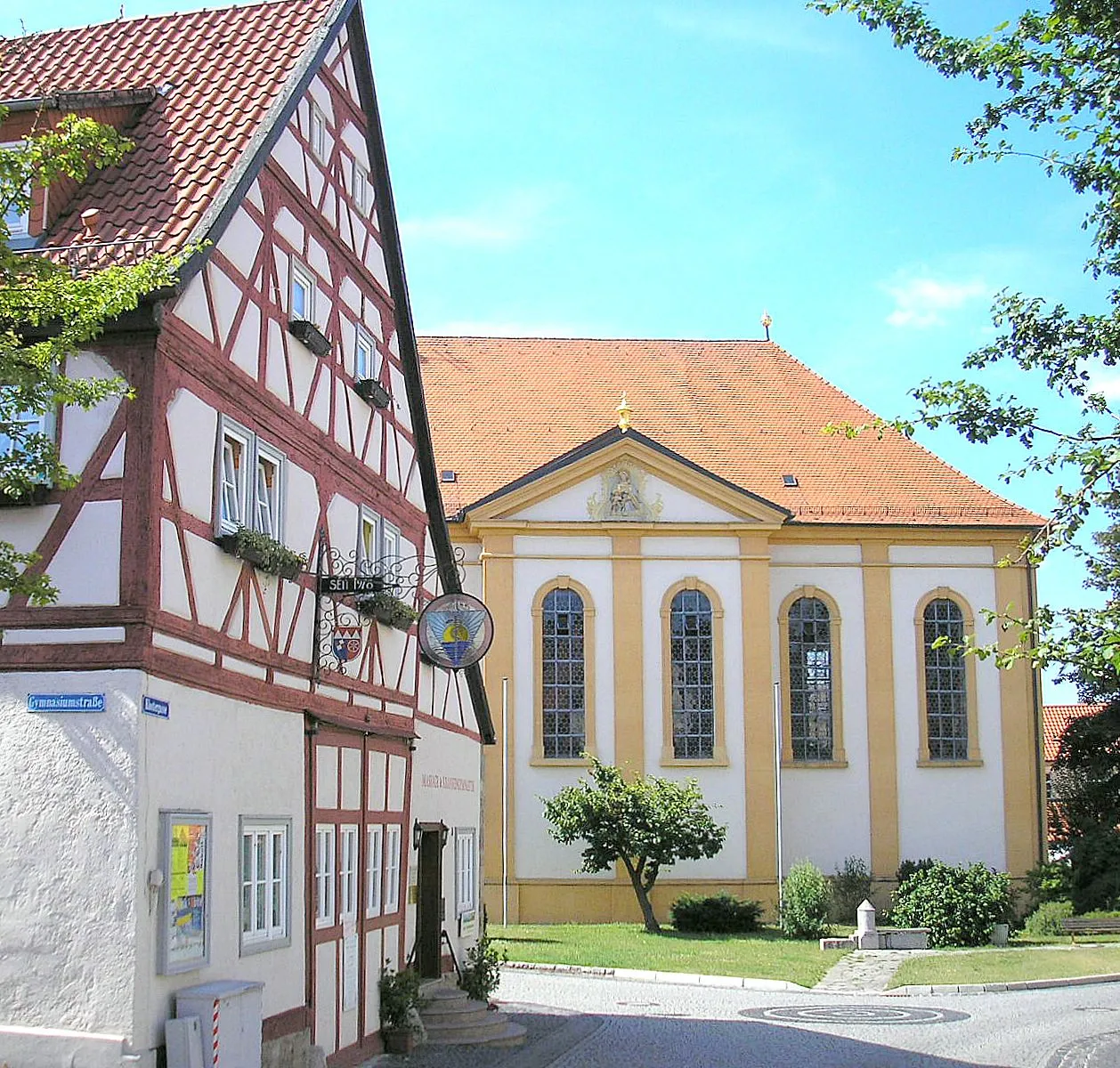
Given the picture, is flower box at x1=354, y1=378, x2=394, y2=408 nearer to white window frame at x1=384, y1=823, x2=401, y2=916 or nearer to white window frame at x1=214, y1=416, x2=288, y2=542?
white window frame at x1=214, y1=416, x2=288, y2=542

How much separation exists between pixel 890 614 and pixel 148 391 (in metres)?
28.8

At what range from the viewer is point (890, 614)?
37875 mm

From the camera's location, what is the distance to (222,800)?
1227cm

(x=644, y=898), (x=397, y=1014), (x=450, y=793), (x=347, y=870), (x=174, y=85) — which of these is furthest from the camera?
(x=644, y=898)

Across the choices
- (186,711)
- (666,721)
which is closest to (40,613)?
(186,711)

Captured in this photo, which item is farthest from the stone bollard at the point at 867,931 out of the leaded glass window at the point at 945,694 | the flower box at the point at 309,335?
the flower box at the point at 309,335

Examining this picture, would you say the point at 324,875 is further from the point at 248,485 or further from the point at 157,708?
the point at 157,708

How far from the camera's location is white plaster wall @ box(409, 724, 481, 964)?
1842cm

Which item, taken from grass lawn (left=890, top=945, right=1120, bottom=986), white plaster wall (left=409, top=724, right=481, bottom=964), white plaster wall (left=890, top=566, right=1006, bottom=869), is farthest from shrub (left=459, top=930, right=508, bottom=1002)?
white plaster wall (left=890, top=566, right=1006, bottom=869)

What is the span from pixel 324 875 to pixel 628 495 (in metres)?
22.7

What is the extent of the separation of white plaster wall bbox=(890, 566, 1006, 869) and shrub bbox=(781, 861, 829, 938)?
193 inches

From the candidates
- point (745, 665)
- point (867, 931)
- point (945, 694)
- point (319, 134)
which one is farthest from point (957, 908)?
point (319, 134)

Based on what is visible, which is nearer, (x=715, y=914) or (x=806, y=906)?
(x=806, y=906)

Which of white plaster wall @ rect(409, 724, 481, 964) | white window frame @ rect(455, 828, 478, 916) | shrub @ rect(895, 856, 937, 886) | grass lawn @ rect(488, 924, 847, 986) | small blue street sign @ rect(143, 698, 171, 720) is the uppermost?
small blue street sign @ rect(143, 698, 171, 720)
